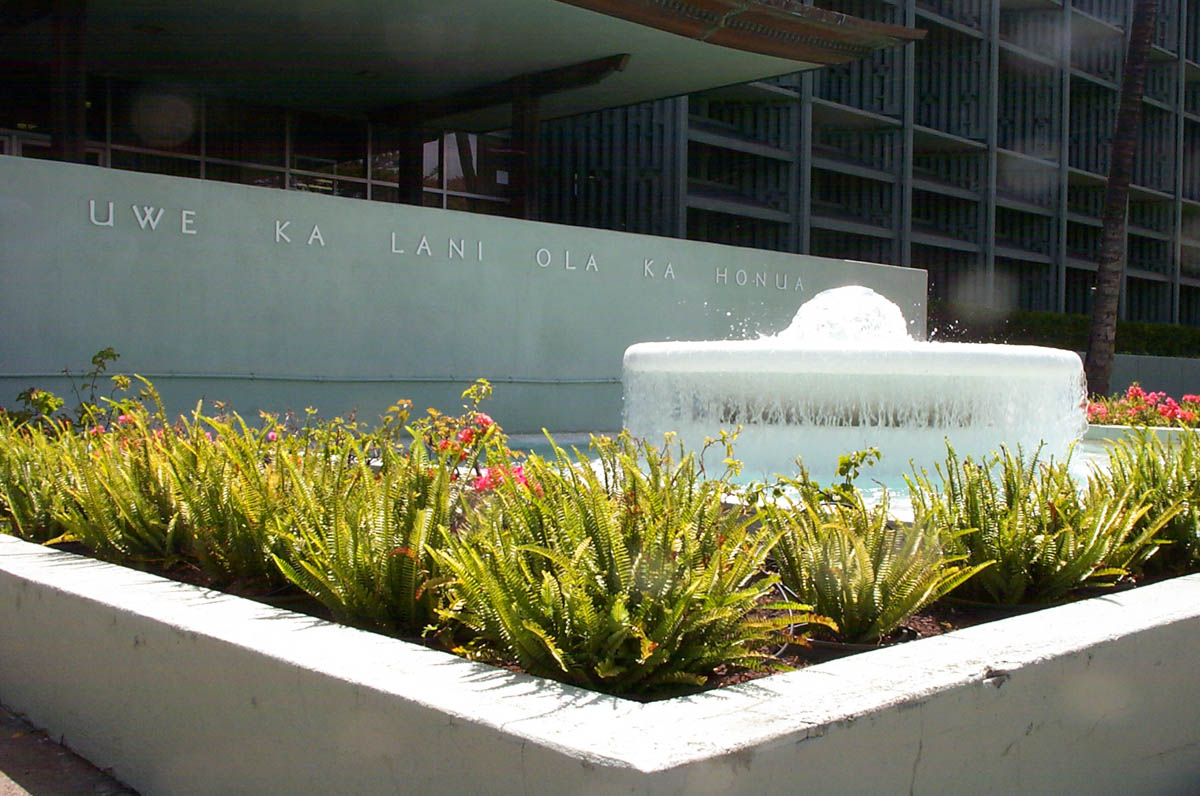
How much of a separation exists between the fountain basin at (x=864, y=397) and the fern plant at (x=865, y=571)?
3226mm

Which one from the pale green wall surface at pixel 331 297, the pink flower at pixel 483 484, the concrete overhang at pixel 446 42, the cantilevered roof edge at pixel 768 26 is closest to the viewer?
the pink flower at pixel 483 484

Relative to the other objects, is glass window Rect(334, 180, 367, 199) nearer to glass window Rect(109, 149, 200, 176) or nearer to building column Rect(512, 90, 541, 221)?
glass window Rect(109, 149, 200, 176)

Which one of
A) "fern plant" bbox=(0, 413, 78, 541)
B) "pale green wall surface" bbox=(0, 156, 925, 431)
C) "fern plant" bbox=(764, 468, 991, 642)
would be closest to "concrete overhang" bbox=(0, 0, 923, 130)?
"pale green wall surface" bbox=(0, 156, 925, 431)

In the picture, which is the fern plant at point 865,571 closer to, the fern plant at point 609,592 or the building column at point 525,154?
the fern plant at point 609,592

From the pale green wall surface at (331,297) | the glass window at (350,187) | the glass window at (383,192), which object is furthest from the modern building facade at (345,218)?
the glass window at (383,192)

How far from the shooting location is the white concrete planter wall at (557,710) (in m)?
2.19

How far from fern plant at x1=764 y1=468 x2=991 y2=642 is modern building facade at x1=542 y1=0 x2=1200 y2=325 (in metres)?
17.9

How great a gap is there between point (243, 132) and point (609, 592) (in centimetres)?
1937

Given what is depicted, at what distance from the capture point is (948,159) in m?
30.0

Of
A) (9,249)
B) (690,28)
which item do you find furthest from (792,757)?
(690,28)

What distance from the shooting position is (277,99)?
19953mm

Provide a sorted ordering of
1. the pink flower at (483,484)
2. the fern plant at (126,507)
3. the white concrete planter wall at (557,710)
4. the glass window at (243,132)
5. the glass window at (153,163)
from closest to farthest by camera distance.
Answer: the white concrete planter wall at (557,710), the fern plant at (126,507), the pink flower at (483,484), the glass window at (153,163), the glass window at (243,132)

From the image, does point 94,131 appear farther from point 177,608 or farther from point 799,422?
point 177,608

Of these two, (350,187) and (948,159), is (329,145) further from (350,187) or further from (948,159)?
(948,159)
